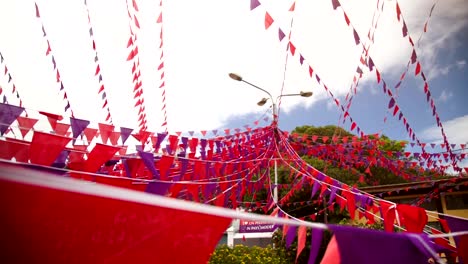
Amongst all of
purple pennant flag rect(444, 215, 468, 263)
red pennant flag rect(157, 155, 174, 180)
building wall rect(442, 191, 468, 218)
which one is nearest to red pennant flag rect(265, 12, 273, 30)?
red pennant flag rect(157, 155, 174, 180)

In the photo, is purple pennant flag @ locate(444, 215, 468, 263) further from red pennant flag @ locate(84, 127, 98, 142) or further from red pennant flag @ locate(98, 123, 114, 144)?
red pennant flag @ locate(84, 127, 98, 142)

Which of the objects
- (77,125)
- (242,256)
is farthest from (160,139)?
(242,256)

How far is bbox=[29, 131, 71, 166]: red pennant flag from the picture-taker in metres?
2.99

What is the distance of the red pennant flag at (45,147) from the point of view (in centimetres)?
299

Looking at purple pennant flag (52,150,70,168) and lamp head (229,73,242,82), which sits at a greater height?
lamp head (229,73,242,82)

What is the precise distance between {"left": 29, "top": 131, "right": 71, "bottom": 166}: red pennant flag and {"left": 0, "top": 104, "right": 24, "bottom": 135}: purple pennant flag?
284mm

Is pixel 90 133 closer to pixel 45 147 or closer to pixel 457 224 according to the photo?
pixel 45 147

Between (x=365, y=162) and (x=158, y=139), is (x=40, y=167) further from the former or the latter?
(x=365, y=162)

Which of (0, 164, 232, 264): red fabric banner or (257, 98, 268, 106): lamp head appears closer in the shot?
(0, 164, 232, 264): red fabric banner

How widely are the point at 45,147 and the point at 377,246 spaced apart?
10.0 feet

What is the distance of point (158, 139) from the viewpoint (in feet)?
17.5

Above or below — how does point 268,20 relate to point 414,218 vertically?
above

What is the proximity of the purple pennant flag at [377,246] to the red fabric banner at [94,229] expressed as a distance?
2.60 ft

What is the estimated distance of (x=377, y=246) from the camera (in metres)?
2.17
